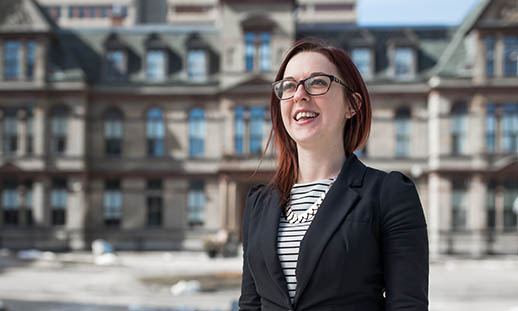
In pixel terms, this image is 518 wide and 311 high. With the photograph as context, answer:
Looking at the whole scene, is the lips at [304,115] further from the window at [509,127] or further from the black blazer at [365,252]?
the window at [509,127]

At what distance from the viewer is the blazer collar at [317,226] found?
2.80 m

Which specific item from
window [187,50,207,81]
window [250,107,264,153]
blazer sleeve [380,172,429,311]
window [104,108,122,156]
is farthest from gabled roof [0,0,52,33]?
blazer sleeve [380,172,429,311]

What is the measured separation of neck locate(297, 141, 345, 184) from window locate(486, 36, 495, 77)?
1314 inches

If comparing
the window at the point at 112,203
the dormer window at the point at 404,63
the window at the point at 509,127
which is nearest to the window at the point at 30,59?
the window at the point at 112,203

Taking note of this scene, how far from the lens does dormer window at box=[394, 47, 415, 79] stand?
36.0 metres

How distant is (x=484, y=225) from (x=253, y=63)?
15.8 meters

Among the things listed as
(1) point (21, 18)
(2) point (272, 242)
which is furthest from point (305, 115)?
(1) point (21, 18)

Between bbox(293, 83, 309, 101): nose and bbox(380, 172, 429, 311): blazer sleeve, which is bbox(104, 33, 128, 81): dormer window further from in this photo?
bbox(380, 172, 429, 311): blazer sleeve

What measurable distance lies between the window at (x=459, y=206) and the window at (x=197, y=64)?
52.5 ft

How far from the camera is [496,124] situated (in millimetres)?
33844

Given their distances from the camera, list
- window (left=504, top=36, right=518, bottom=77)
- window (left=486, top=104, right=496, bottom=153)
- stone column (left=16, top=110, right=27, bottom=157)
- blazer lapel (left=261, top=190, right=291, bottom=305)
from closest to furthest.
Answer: blazer lapel (left=261, top=190, right=291, bottom=305)
window (left=504, top=36, right=518, bottom=77)
window (left=486, top=104, right=496, bottom=153)
stone column (left=16, top=110, right=27, bottom=157)

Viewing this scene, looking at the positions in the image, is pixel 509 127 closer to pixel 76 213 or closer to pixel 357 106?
pixel 76 213

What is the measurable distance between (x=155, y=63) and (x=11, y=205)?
11.9 meters

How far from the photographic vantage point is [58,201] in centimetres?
3522
